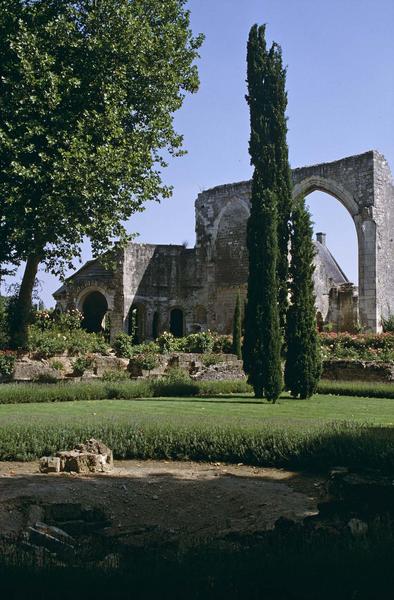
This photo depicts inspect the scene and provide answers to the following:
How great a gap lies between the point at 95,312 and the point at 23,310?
601 inches

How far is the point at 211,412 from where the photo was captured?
1137cm

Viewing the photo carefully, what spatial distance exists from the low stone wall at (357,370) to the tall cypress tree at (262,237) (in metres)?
4.47

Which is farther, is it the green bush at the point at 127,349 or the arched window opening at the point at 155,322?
the arched window opening at the point at 155,322

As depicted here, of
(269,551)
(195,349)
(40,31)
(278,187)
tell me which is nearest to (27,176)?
(40,31)

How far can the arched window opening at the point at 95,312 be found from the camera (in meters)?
32.9

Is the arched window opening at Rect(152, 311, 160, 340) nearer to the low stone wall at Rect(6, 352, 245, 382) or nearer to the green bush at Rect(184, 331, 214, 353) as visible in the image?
the green bush at Rect(184, 331, 214, 353)

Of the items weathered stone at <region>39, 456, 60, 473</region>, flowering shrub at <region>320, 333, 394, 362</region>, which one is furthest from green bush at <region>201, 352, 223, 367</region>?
weathered stone at <region>39, 456, 60, 473</region>

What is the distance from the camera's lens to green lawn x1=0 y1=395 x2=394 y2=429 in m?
8.80

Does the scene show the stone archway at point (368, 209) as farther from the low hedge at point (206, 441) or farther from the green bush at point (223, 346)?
the low hedge at point (206, 441)

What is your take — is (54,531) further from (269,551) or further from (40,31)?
(40,31)

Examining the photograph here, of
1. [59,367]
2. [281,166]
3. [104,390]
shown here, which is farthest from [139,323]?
[104,390]

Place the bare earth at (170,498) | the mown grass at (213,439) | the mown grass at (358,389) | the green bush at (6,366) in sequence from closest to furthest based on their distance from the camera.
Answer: the bare earth at (170,498) → the mown grass at (213,439) → the mown grass at (358,389) → the green bush at (6,366)

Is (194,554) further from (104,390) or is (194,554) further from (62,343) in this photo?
(62,343)

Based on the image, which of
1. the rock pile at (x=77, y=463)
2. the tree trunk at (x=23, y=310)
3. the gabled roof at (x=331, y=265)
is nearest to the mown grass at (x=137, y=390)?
the tree trunk at (x=23, y=310)
